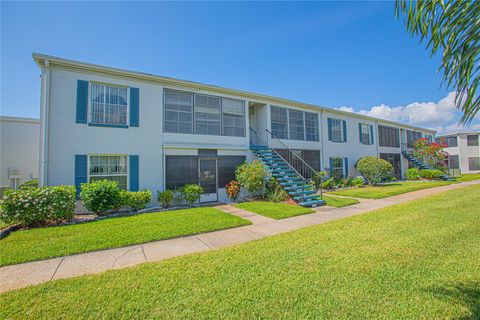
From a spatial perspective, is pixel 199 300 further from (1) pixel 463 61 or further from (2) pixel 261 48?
(2) pixel 261 48

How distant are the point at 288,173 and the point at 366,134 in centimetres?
1187

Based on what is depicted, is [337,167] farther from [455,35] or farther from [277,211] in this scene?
[455,35]

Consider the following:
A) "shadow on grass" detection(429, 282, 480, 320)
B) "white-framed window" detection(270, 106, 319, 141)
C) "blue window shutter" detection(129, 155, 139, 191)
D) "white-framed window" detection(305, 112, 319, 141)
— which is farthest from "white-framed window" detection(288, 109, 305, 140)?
"shadow on grass" detection(429, 282, 480, 320)

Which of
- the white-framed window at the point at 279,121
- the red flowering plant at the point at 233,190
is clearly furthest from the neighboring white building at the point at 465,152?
the red flowering plant at the point at 233,190

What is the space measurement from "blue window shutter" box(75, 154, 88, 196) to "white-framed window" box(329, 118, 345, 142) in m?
15.2

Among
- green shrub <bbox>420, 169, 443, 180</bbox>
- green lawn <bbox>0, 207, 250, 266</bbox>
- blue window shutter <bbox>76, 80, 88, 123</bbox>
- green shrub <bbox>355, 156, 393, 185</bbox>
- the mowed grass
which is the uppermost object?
blue window shutter <bbox>76, 80, 88, 123</bbox>

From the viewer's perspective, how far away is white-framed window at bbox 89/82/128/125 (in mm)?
8055

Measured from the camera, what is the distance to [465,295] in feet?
8.45

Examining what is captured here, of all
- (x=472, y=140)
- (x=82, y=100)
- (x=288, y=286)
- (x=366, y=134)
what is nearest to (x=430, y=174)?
(x=366, y=134)

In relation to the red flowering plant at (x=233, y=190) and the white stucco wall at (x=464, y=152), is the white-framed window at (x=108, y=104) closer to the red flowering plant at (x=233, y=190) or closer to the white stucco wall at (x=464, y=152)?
the red flowering plant at (x=233, y=190)

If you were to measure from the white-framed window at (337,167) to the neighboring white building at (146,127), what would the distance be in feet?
11.8

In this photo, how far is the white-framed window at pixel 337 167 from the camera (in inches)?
607

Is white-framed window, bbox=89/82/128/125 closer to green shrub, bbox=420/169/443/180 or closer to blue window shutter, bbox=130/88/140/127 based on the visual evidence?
blue window shutter, bbox=130/88/140/127

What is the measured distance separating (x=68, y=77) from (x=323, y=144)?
14533 millimetres
